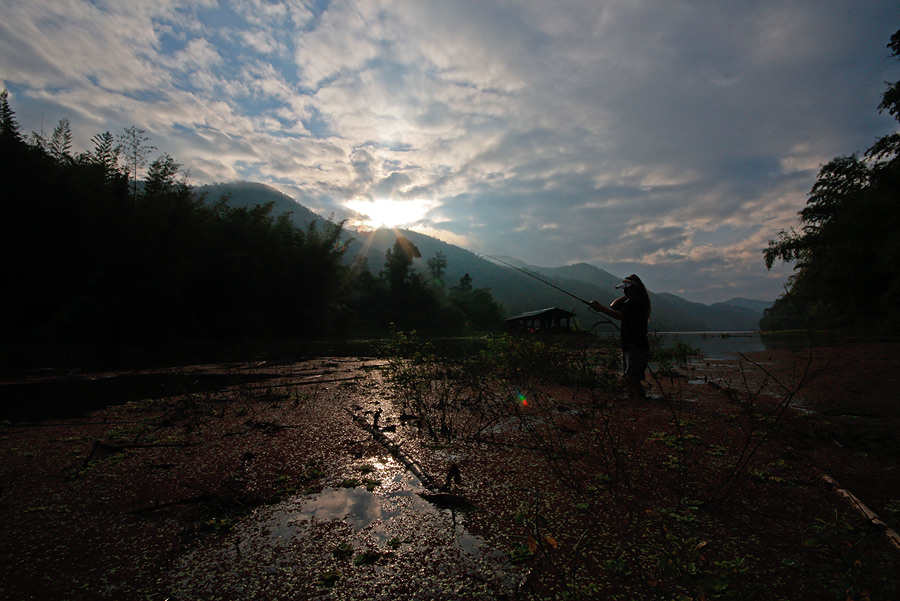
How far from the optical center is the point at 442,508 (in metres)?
2.20

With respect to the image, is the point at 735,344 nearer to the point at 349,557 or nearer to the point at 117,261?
the point at 349,557

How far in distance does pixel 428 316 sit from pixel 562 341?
34122 millimetres

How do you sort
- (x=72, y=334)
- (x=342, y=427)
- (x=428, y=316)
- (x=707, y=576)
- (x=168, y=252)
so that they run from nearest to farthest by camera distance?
(x=707, y=576) → (x=342, y=427) → (x=72, y=334) → (x=168, y=252) → (x=428, y=316)

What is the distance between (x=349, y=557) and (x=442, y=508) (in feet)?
2.03

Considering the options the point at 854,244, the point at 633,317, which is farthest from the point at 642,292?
the point at 854,244

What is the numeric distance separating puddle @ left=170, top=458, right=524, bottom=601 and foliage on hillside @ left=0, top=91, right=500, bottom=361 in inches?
353

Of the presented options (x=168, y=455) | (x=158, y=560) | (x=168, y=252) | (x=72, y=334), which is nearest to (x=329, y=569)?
(x=158, y=560)

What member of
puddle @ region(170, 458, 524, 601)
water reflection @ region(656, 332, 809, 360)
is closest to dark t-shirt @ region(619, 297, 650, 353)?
puddle @ region(170, 458, 524, 601)

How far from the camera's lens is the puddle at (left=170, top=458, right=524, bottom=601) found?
153 centimetres

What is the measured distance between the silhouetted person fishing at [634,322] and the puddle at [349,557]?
12.7 feet

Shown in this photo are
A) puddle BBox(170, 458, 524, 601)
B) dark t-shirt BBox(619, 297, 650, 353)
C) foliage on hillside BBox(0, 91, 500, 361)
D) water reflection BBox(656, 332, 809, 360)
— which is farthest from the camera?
water reflection BBox(656, 332, 809, 360)

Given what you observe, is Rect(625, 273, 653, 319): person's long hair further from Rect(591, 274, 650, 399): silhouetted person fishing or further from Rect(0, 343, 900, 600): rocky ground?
Rect(0, 343, 900, 600): rocky ground

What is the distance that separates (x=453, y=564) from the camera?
168 cm

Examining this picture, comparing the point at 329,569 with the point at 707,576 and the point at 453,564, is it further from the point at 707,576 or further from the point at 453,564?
the point at 707,576
